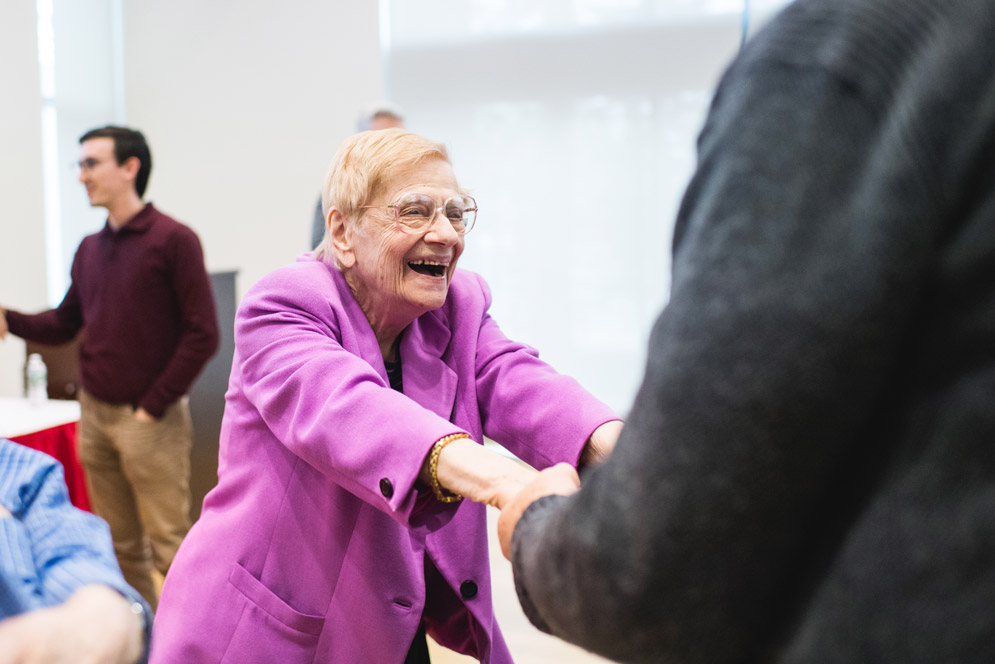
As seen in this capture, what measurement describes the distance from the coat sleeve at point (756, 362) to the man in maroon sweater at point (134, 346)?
2.96 meters

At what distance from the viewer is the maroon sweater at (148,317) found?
3.21 m

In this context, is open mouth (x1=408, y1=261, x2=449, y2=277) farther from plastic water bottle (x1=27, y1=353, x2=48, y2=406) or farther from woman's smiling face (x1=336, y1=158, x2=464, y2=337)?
plastic water bottle (x1=27, y1=353, x2=48, y2=406)

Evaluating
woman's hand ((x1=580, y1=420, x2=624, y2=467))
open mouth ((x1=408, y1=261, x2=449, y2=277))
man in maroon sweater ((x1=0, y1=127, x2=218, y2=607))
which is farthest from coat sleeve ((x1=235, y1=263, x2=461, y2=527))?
man in maroon sweater ((x1=0, y1=127, x2=218, y2=607))

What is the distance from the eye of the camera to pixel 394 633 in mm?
1200

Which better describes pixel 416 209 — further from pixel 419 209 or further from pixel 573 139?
pixel 573 139

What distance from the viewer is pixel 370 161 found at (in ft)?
4.30

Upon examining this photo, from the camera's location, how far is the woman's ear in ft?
4.41

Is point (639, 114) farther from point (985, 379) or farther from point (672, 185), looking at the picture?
point (985, 379)

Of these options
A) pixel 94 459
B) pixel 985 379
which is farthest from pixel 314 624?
pixel 94 459

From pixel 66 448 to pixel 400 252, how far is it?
254 centimetres

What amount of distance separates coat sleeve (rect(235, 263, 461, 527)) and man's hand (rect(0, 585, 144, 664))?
1.06ft

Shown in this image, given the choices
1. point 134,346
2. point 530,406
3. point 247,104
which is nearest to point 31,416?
point 134,346

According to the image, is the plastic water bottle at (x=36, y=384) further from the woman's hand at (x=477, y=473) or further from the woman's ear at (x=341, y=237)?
the woman's hand at (x=477, y=473)

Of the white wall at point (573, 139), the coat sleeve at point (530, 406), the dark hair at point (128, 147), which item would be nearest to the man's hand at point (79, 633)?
the coat sleeve at point (530, 406)
